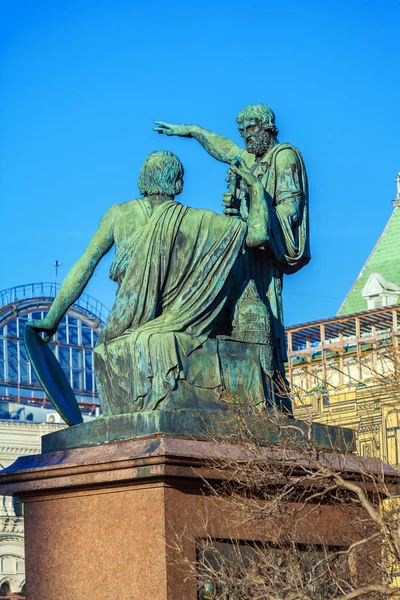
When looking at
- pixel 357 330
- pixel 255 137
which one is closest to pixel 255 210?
pixel 255 137

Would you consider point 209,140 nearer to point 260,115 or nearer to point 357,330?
point 260,115

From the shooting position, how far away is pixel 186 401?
11461 millimetres

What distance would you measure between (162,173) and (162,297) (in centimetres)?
89

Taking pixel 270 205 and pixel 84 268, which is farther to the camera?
pixel 270 205

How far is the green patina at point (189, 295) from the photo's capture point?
11516 millimetres

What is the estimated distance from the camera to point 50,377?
41.0ft

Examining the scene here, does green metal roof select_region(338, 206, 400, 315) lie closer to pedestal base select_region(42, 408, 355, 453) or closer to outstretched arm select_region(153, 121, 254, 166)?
outstretched arm select_region(153, 121, 254, 166)

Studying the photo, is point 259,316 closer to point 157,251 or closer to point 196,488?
point 157,251

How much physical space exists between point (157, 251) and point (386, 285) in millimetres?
52347

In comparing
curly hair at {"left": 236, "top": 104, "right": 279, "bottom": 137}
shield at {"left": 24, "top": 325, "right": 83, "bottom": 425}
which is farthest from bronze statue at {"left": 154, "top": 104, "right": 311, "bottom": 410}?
shield at {"left": 24, "top": 325, "right": 83, "bottom": 425}

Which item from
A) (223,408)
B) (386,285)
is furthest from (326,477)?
(386,285)

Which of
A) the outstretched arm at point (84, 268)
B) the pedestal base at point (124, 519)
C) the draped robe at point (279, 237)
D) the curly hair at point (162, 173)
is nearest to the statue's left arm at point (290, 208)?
the draped robe at point (279, 237)

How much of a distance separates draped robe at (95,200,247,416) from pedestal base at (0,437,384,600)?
2.04 feet

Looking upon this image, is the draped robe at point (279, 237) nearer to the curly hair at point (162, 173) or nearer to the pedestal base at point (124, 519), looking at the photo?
the curly hair at point (162, 173)
